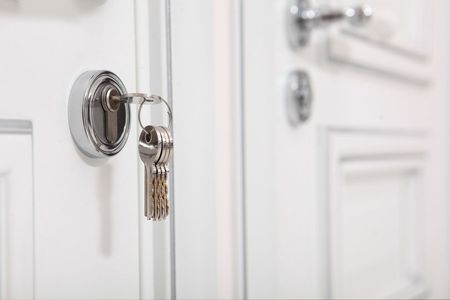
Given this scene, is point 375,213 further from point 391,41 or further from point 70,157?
point 70,157

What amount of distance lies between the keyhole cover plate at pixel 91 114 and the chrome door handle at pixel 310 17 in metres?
0.26

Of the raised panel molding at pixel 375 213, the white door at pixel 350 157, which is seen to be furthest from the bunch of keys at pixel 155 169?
the raised panel molding at pixel 375 213

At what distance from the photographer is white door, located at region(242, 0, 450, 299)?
0.53 m

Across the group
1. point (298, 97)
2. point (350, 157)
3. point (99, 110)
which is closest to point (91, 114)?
point (99, 110)

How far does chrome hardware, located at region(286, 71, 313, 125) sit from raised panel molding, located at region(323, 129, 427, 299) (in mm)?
52

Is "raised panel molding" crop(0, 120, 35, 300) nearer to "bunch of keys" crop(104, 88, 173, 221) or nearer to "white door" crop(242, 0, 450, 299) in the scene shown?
"bunch of keys" crop(104, 88, 173, 221)

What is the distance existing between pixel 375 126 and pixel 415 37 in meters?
0.21

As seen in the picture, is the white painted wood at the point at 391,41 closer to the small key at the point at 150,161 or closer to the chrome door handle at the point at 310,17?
the chrome door handle at the point at 310,17

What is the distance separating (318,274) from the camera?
602 millimetres

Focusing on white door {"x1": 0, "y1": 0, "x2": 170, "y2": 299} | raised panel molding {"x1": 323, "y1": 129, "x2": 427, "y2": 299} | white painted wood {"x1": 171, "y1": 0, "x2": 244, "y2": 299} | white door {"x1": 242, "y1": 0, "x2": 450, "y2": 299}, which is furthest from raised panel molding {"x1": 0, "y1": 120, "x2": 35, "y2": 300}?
raised panel molding {"x1": 323, "y1": 129, "x2": 427, "y2": 299}

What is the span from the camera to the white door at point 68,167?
325mm

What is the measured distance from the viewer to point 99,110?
1.17ft

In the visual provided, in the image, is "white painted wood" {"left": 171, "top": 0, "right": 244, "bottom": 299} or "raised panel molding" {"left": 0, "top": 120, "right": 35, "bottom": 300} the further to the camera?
"white painted wood" {"left": 171, "top": 0, "right": 244, "bottom": 299}

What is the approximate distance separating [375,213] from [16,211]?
1.67 feet
